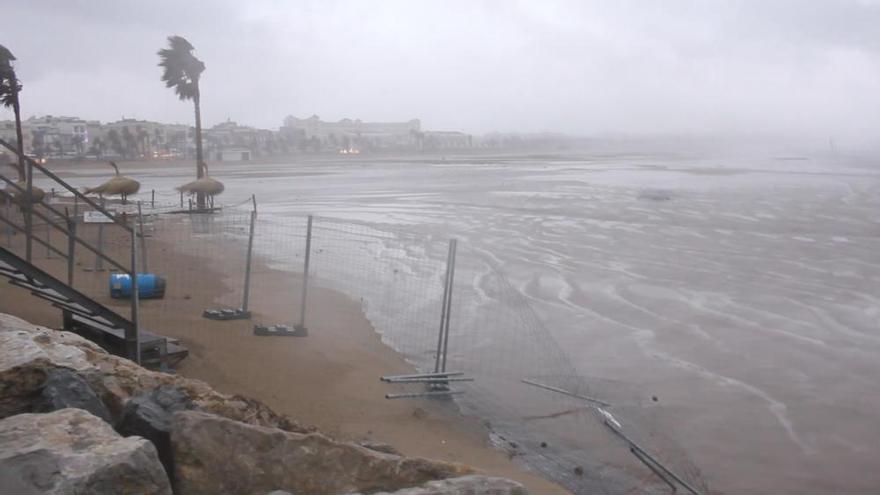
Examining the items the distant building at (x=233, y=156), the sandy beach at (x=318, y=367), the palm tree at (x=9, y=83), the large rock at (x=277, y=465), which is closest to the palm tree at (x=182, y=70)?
the palm tree at (x=9, y=83)

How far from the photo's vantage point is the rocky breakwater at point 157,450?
3.76 m

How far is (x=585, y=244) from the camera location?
21000 mm

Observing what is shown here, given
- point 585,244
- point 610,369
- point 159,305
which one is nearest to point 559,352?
point 610,369

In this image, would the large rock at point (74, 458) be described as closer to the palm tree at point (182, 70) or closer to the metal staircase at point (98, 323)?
the metal staircase at point (98, 323)

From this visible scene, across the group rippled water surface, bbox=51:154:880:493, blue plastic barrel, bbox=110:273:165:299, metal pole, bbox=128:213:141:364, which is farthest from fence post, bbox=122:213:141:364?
rippled water surface, bbox=51:154:880:493

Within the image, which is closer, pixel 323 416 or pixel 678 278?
pixel 323 416

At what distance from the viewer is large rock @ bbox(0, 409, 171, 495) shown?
143 inches

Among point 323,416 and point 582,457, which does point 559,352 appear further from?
point 323,416

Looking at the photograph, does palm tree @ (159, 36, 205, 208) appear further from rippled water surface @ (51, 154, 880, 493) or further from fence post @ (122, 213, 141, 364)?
fence post @ (122, 213, 141, 364)

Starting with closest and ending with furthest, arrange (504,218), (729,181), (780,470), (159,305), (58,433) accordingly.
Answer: (58,433) < (780,470) < (159,305) < (504,218) < (729,181)

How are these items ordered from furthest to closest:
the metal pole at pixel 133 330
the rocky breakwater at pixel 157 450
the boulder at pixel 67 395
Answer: the metal pole at pixel 133 330
the boulder at pixel 67 395
the rocky breakwater at pixel 157 450

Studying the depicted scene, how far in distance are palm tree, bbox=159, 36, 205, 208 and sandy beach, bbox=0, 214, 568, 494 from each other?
28.7 m

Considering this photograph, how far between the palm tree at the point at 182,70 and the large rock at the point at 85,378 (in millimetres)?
35574

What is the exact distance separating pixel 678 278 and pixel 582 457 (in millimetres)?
9605
